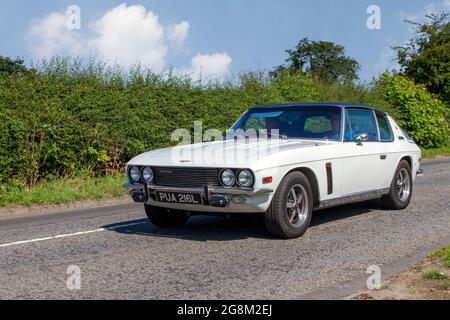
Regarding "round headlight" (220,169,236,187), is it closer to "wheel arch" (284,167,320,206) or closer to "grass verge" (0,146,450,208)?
"wheel arch" (284,167,320,206)

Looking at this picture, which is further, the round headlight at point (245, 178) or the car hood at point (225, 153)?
the car hood at point (225, 153)

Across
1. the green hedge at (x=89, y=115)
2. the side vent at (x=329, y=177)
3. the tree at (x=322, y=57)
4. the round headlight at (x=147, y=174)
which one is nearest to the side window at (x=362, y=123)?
the side vent at (x=329, y=177)

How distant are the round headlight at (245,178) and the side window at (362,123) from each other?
2.32 m

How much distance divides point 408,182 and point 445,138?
62.7ft

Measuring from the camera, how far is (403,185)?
31.3ft

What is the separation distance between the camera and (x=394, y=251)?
6.48 m

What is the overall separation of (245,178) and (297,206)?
3.10 ft

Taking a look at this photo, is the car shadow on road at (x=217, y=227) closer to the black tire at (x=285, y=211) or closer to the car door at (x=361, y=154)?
the black tire at (x=285, y=211)

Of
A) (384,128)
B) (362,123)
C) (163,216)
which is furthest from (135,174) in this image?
(384,128)

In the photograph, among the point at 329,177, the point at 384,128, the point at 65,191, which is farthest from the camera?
the point at 65,191

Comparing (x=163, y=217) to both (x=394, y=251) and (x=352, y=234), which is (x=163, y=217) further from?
(x=394, y=251)

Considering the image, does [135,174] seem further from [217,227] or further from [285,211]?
[285,211]

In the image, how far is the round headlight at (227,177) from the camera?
655 centimetres

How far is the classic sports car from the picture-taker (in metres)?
6.58
